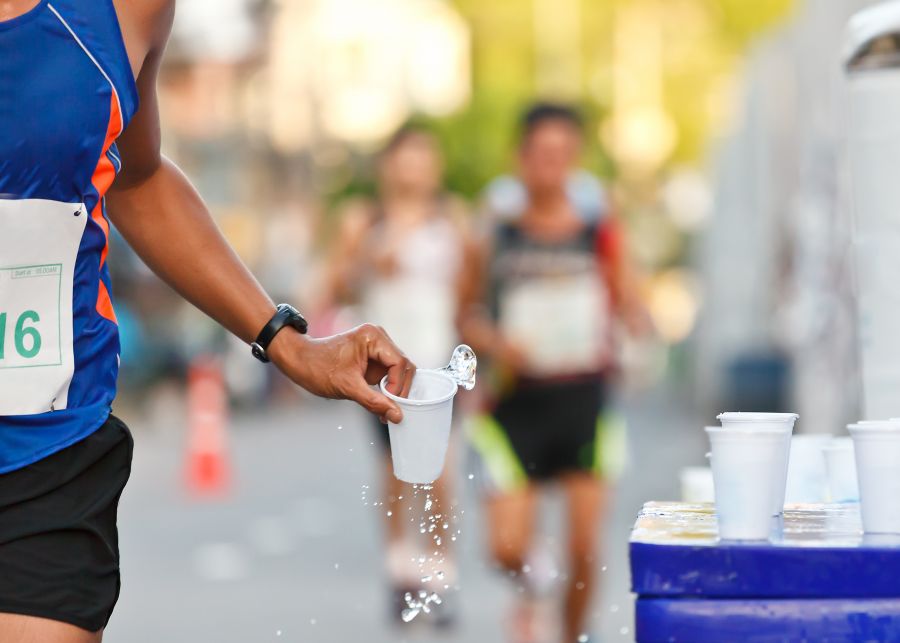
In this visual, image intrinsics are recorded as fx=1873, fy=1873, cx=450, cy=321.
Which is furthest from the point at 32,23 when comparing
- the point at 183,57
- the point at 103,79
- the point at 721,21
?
the point at 183,57

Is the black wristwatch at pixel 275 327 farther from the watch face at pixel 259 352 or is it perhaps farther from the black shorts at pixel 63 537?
the black shorts at pixel 63 537

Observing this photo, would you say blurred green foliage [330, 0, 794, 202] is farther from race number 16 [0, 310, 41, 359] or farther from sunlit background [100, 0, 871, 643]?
race number 16 [0, 310, 41, 359]

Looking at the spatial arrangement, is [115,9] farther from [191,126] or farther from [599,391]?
[191,126]

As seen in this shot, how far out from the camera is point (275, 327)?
3365 millimetres

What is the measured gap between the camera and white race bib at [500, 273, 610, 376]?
7109mm

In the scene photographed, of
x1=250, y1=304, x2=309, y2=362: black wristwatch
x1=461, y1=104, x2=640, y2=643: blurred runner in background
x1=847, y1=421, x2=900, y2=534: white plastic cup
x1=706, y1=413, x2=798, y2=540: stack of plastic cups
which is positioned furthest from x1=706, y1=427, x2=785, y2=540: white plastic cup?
x1=461, y1=104, x2=640, y2=643: blurred runner in background

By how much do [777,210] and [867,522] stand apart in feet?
51.5

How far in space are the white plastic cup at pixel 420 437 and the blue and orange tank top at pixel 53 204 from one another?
1.63 feet

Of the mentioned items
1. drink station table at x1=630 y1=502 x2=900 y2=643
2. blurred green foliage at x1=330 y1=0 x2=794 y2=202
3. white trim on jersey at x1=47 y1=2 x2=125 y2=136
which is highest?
blurred green foliage at x1=330 y1=0 x2=794 y2=202

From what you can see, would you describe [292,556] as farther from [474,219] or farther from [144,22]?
[144,22]

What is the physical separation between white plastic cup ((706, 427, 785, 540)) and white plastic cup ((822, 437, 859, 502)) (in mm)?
899

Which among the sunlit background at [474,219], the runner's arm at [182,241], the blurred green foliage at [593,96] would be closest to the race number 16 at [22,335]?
the runner's arm at [182,241]

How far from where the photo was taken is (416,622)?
8055 mm

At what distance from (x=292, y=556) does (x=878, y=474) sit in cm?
830
